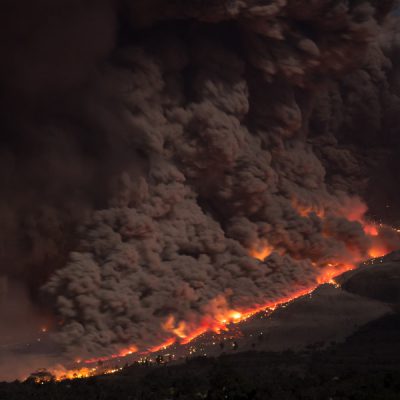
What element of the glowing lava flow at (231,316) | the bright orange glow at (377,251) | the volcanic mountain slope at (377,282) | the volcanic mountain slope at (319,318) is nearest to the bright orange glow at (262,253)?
the glowing lava flow at (231,316)

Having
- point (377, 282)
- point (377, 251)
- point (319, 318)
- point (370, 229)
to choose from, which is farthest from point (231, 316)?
point (370, 229)

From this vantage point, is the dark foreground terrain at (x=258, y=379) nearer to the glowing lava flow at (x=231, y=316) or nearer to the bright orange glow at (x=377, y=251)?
the glowing lava flow at (x=231, y=316)

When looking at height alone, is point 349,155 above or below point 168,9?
below

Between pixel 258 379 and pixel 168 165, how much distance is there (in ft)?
33.9

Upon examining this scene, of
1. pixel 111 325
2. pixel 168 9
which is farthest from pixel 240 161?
pixel 111 325

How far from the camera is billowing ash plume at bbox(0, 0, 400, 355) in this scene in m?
22.5

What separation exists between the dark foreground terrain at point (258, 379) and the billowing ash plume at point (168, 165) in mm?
3012

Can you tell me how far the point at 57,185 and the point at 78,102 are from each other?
3.08 meters

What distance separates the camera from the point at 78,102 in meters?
24.4

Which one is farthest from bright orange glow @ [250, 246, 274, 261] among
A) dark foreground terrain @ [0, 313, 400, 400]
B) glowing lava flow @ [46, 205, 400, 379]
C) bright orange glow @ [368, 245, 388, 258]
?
dark foreground terrain @ [0, 313, 400, 400]

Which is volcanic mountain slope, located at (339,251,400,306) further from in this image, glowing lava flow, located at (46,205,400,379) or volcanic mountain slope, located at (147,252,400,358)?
glowing lava flow, located at (46,205,400,379)

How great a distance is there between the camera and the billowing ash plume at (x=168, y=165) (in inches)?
885

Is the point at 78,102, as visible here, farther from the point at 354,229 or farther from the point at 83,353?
the point at 354,229

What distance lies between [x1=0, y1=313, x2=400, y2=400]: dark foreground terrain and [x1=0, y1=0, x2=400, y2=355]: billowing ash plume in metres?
3.01
